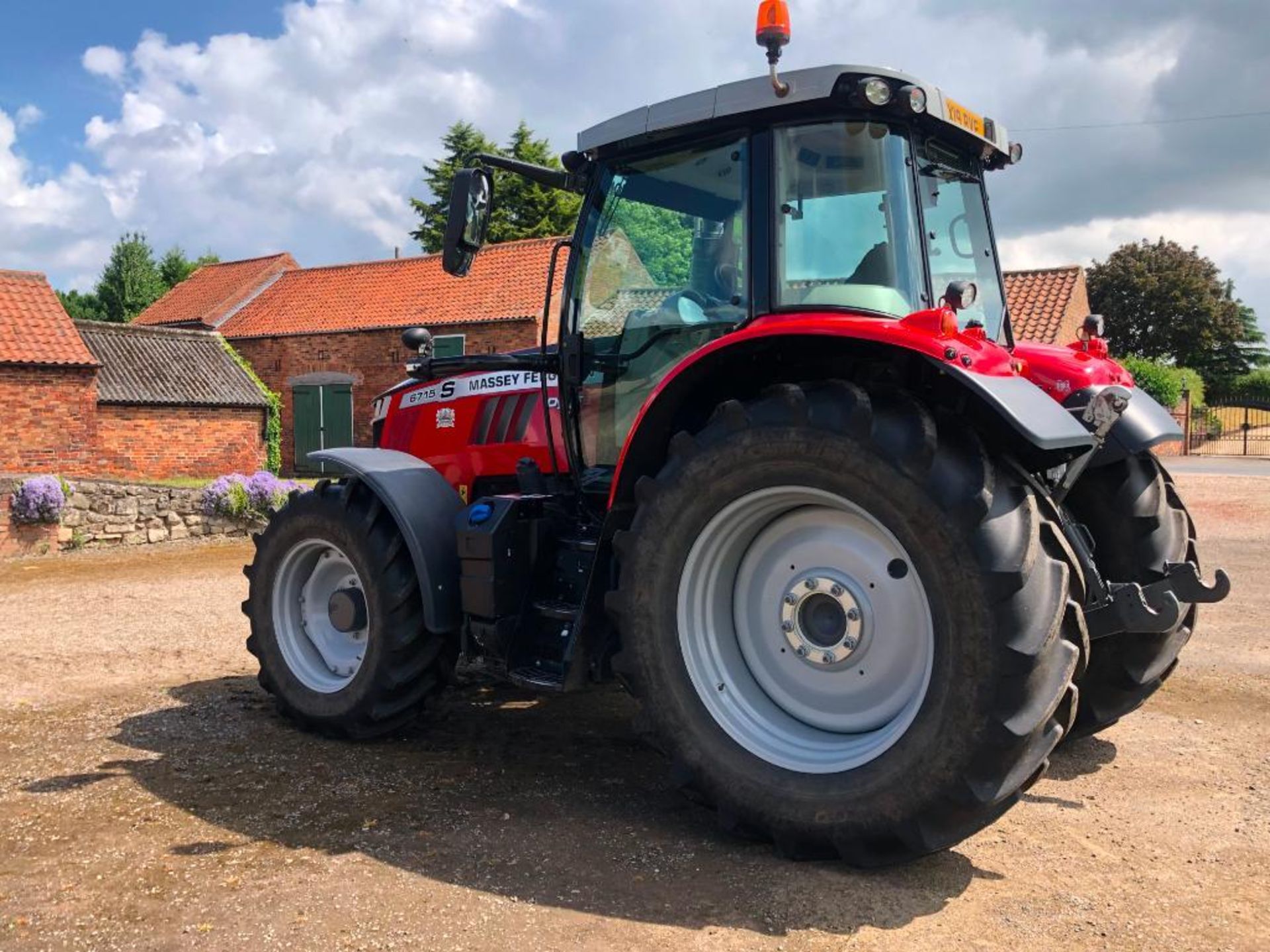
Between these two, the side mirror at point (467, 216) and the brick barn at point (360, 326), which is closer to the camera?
the side mirror at point (467, 216)

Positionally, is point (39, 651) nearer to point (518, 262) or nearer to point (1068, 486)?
point (1068, 486)

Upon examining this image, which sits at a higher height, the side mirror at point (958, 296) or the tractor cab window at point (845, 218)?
the tractor cab window at point (845, 218)

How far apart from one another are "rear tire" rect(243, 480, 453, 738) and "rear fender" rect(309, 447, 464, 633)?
0.35ft

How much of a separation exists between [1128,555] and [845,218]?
5.86ft

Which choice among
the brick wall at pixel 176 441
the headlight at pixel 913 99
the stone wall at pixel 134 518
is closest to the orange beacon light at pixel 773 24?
the headlight at pixel 913 99

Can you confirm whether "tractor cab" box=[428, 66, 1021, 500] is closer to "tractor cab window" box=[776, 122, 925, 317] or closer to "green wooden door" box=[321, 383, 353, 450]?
"tractor cab window" box=[776, 122, 925, 317]

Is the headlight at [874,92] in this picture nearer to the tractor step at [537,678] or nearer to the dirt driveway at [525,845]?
the tractor step at [537,678]

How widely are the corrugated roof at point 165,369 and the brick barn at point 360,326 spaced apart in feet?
6.46

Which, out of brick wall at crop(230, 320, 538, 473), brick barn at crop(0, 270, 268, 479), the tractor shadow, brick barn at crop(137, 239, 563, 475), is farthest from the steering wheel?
brick wall at crop(230, 320, 538, 473)

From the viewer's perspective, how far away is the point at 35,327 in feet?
66.3

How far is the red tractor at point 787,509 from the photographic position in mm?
2980

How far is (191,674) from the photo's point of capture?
6148 mm

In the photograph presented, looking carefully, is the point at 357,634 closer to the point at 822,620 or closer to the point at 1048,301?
the point at 822,620

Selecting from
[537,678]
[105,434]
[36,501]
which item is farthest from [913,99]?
[105,434]
